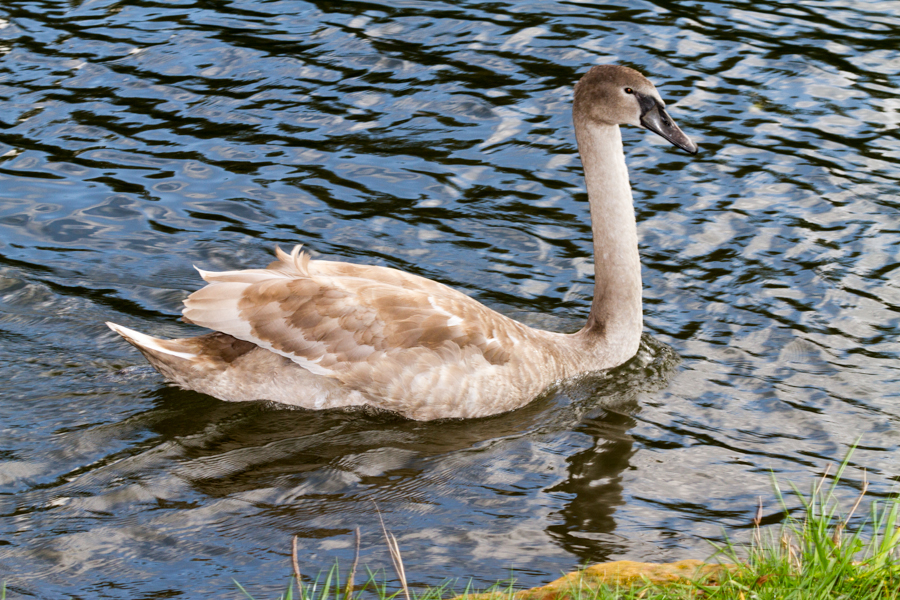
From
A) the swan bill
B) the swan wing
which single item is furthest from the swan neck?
the swan wing

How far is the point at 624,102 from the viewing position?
720 cm

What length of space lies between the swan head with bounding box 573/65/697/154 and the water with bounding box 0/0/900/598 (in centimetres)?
Result: 162

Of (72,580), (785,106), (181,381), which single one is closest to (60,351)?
(181,381)

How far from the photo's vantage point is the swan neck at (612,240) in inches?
289

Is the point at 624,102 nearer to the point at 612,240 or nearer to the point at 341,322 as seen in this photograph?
the point at 612,240

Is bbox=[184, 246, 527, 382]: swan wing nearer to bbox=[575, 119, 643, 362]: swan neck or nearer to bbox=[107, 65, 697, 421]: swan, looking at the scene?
bbox=[107, 65, 697, 421]: swan

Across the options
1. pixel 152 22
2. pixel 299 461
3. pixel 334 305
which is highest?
pixel 152 22

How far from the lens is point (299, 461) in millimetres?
6445

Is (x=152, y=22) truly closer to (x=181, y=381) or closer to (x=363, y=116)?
(x=363, y=116)

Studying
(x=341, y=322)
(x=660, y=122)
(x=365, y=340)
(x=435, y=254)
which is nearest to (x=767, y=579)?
(x=365, y=340)

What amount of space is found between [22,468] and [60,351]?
4.69 feet

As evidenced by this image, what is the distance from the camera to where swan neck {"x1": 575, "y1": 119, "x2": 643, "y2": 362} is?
289 inches

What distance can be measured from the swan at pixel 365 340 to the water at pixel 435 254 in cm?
20

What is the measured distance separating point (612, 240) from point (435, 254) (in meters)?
1.91
